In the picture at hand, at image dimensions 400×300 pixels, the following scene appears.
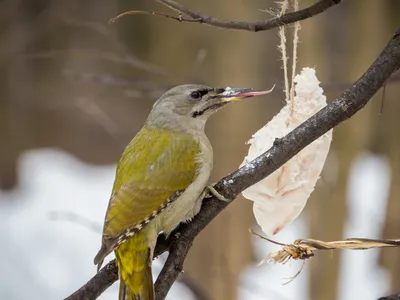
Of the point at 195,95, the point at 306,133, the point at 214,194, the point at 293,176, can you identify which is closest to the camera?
the point at 306,133

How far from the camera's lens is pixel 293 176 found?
7.18ft

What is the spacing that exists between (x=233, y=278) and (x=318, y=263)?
1.91 ft

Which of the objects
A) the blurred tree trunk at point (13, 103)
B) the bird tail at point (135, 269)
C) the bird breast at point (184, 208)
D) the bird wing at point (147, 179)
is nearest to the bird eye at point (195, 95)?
the bird wing at point (147, 179)

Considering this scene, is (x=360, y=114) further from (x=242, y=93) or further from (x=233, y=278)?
(x=242, y=93)

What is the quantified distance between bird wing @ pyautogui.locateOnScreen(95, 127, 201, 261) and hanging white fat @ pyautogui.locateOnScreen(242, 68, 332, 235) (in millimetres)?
320

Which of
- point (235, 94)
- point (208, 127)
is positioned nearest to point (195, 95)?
point (235, 94)

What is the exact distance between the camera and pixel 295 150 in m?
1.88

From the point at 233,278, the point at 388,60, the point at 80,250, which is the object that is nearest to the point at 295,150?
the point at 388,60

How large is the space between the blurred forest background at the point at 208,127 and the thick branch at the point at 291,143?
587 mm

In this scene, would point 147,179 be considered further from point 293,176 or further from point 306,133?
point 306,133

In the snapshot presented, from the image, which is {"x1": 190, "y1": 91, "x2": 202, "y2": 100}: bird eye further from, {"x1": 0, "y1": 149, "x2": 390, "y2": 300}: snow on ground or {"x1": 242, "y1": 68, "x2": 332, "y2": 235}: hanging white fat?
{"x1": 0, "y1": 149, "x2": 390, "y2": 300}: snow on ground

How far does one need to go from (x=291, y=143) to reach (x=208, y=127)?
9.49 feet

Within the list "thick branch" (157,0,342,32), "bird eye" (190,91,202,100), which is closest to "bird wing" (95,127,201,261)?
"bird eye" (190,91,202,100)

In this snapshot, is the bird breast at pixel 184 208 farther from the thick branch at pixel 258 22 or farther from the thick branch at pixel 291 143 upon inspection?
the thick branch at pixel 258 22
